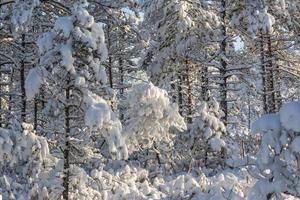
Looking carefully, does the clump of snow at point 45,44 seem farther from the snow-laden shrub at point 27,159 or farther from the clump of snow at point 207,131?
the clump of snow at point 207,131

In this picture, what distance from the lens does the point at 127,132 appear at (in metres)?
13.0

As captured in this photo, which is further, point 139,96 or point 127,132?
point 127,132

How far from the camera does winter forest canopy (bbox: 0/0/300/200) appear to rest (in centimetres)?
797

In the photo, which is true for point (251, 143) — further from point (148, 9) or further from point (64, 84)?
point (64, 84)

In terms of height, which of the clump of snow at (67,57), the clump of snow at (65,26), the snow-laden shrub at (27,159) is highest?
the clump of snow at (65,26)

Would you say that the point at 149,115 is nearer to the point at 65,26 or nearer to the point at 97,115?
the point at 97,115

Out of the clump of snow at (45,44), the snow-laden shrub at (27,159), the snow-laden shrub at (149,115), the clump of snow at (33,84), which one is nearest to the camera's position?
the clump of snow at (33,84)

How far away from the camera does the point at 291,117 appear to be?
514cm

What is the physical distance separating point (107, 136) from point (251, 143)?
39.6 ft

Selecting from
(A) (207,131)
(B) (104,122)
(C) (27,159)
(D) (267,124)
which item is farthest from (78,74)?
(A) (207,131)

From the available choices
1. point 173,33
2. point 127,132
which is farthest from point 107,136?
point 173,33

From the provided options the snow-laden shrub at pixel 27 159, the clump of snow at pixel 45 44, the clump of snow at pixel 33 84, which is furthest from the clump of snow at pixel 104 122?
the snow-laden shrub at pixel 27 159

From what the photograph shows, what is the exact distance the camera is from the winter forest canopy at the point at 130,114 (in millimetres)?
7968

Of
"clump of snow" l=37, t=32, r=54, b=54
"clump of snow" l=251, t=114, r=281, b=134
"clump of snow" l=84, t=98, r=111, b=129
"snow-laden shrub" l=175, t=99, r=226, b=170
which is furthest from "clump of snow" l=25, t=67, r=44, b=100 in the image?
"snow-laden shrub" l=175, t=99, r=226, b=170
